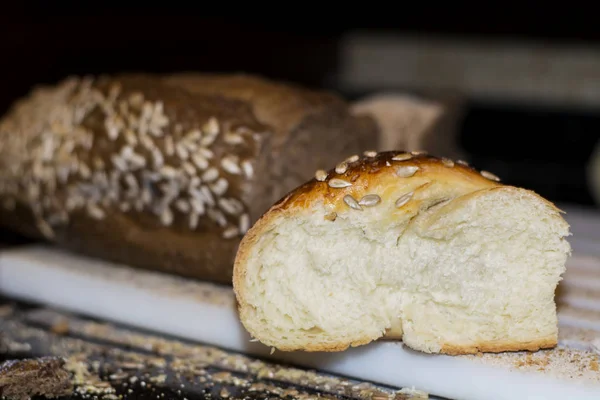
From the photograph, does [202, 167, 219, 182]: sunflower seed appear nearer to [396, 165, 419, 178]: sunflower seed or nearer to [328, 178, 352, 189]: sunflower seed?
[328, 178, 352, 189]: sunflower seed

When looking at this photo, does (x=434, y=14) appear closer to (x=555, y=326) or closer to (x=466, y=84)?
(x=466, y=84)

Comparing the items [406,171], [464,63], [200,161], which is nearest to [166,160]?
[200,161]

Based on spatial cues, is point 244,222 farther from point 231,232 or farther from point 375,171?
point 375,171

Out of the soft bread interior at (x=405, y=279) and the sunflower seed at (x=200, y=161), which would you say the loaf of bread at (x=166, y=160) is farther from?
the soft bread interior at (x=405, y=279)

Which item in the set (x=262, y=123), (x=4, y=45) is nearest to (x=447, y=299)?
(x=262, y=123)

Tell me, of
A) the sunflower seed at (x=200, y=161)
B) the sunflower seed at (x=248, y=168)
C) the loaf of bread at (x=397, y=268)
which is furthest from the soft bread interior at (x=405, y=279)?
the sunflower seed at (x=200, y=161)

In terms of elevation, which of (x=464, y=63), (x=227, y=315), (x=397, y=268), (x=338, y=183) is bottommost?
(x=227, y=315)
